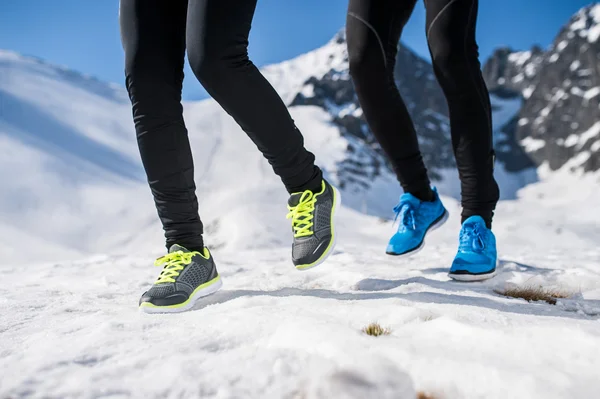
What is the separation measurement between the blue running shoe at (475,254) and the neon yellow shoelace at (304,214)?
912 mm

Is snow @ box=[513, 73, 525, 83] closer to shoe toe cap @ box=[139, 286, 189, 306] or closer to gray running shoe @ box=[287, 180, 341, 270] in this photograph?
gray running shoe @ box=[287, 180, 341, 270]

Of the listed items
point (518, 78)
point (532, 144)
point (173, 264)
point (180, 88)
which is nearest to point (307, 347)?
point (173, 264)

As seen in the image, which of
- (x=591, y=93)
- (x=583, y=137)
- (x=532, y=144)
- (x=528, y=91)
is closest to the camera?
(x=583, y=137)

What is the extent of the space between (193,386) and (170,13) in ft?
5.26

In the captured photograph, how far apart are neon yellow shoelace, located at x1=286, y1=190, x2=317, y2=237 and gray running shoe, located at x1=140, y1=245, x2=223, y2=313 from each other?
0.48 m

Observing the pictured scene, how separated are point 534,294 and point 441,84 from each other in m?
1.23

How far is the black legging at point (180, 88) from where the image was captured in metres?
1.70

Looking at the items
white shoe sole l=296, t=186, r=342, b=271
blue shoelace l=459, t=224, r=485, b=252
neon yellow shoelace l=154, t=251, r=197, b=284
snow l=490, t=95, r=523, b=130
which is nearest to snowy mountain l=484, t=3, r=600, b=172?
snow l=490, t=95, r=523, b=130

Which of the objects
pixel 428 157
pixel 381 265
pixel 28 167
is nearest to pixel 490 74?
pixel 428 157

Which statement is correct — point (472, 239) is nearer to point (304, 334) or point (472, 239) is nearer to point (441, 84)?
point (441, 84)

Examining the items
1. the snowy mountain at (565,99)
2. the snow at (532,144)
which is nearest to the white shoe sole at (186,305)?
the snowy mountain at (565,99)

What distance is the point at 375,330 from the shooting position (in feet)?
4.47

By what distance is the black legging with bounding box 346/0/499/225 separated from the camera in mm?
2197

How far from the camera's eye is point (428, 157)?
124938mm
